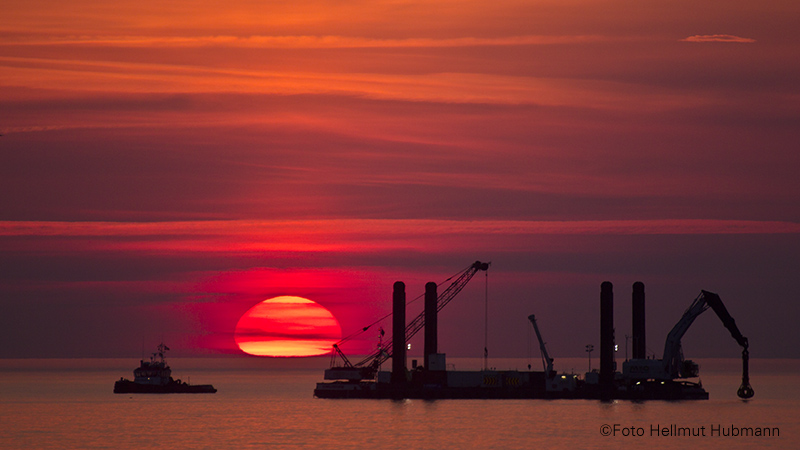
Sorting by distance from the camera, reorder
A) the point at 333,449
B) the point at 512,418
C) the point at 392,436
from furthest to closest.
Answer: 1. the point at 512,418
2. the point at 392,436
3. the point at 333,449

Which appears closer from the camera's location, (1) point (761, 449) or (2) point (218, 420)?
(1) point (761, 449)

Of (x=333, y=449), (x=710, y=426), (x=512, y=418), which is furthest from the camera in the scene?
(x=512, y=418)

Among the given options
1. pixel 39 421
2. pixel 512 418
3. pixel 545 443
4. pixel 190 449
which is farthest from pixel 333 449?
pixel 39 421

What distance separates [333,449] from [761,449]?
56.2 m

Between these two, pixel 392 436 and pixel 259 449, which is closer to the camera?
pixel 259 449

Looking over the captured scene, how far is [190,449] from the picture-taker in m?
138

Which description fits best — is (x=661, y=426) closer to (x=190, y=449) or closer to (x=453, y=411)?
(x=453, y=411)

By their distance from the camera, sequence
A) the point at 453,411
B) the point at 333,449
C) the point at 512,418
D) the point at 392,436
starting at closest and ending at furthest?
the point at 333,449 → the point at 392,436 → the point at 512,418 → the point at 453,411

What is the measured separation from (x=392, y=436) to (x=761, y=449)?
50.4 meters

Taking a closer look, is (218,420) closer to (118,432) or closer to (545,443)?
(118,432)

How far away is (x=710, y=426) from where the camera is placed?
167 metres

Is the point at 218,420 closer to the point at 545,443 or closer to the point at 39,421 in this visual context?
the point at 39,421

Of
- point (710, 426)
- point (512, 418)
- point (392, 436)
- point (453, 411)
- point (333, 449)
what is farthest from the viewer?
point (453, 411)

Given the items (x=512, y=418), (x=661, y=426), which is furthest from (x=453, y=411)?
(x=661, y=426)
